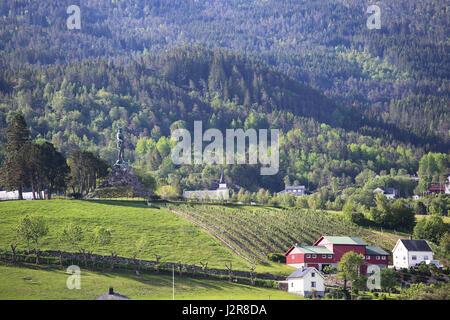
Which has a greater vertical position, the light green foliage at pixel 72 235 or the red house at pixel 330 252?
the light green foliage at pixel 72 235

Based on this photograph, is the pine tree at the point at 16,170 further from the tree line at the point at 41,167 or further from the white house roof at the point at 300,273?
the white house roof at the point at 300,273

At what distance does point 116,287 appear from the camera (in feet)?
250

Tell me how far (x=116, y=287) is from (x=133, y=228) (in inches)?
1082

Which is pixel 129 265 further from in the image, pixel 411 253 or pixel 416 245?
pixel 416 245

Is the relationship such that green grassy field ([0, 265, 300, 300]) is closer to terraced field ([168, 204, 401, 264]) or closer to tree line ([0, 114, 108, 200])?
terraced field ([168, 204, 401, 264])

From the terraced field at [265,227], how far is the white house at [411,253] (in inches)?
156

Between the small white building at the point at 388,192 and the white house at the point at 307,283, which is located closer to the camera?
the white house at the point at 307,283

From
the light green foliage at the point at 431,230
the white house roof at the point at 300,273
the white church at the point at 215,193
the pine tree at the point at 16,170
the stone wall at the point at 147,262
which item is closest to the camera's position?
the white house roof at the point at 300,273

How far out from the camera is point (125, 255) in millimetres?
90312

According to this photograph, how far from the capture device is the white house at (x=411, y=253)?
104 metres

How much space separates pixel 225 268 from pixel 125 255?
12573 millimetres

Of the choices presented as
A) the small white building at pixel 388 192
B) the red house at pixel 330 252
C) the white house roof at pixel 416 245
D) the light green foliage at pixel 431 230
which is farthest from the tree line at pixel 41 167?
the small white building at pixel 388 192

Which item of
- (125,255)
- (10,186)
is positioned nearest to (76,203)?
(10,186)
